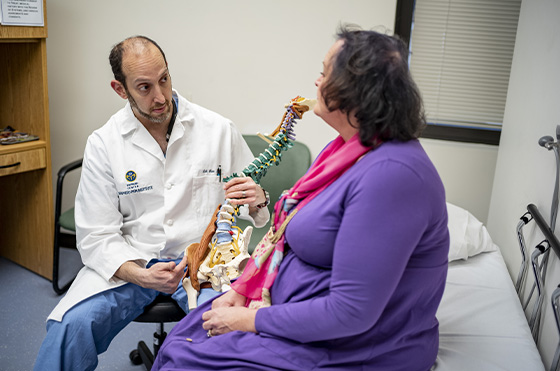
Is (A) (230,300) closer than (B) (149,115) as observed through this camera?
Yes

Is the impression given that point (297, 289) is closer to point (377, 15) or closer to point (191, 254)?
point (191, 254)

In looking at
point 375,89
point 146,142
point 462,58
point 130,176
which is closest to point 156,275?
point 130,176

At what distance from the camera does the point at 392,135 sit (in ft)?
3.91

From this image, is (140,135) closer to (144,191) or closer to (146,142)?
(146,142)

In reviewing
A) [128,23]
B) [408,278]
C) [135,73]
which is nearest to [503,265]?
[408,278]

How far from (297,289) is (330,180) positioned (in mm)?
275

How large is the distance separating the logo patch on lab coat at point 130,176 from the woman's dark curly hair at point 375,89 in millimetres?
974

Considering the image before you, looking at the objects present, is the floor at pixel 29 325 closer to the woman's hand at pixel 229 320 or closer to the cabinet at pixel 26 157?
the cabinet at pixel 26 157

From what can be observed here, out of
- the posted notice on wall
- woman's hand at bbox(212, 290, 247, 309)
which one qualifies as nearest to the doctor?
woman's hand at bbox(212, 290, 247, 309)

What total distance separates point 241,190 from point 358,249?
68cm

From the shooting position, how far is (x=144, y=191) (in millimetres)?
1980

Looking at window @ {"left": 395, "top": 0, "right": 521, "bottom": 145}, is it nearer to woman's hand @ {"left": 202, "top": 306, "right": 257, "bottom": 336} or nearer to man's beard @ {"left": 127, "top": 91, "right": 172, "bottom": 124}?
man's beard @ {"left": 127, "top": 91, "right": 172, "bottom": 124}

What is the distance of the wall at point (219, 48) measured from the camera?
2.79m

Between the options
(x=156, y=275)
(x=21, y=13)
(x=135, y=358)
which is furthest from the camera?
(x=21, y=13)
